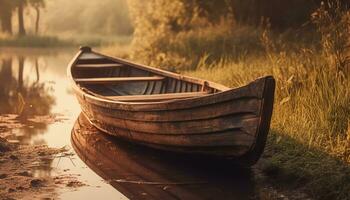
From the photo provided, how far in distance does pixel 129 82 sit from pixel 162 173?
4115 millimetres

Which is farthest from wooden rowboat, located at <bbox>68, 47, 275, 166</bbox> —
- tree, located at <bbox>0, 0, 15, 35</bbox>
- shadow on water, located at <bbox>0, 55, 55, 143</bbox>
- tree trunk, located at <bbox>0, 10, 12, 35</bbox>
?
tree trunk, located at <bbox>0, 10, 12, 35</bbox>

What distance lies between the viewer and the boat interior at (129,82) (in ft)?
28.7

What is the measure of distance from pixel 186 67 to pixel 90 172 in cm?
876

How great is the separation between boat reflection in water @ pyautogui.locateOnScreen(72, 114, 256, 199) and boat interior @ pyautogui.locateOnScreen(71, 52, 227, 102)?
3.28ft

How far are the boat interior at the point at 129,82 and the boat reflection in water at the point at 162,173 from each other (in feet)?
3.28

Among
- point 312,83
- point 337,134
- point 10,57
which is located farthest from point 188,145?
point 10,57

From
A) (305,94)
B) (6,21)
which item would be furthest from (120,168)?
(6,21)

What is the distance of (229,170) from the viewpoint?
6.90m

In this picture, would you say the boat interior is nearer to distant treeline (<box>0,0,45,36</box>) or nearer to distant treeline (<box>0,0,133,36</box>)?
distant treeline (<box>0,0,45,36</box>)

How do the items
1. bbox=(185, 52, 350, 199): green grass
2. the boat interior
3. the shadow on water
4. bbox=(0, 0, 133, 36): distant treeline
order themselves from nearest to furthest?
bbox=(185, 52, 350, 199): green grass → the boat interior → the shadow on water → bbox=(0, 0, 133, 36): distant treeline

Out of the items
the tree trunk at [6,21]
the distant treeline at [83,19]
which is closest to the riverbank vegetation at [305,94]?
the tree trunk at [6,21]

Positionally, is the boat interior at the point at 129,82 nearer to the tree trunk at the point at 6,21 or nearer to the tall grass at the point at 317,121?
the tall grass at the point at 317,121

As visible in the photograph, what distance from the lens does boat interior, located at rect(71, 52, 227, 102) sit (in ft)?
28.7

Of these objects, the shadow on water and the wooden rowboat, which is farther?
the shadow on water
